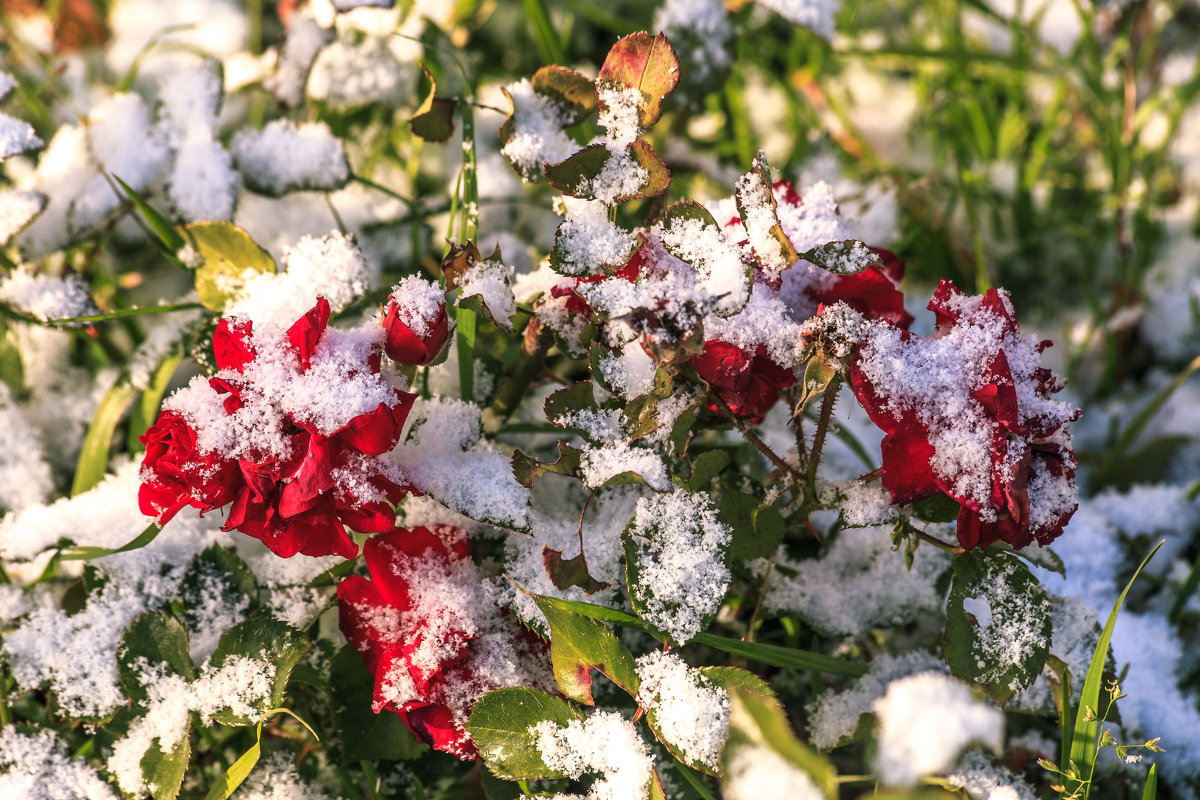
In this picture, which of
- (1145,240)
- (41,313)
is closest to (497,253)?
(41,313)

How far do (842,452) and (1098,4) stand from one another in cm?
92

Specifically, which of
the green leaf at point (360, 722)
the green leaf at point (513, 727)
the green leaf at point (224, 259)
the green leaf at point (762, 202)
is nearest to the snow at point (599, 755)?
the green leaf at point (513, 727)

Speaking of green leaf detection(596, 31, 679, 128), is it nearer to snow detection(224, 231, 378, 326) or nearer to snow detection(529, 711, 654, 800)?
snow detection(224, 231, 378, 326)

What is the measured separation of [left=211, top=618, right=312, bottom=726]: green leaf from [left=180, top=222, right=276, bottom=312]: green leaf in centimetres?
30

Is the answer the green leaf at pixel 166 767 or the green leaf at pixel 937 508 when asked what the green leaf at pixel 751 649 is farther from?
the green leaf at pixel 166 767

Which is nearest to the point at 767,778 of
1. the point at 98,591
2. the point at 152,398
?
the point at 98,591

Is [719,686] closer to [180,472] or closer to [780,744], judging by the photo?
[780,744]

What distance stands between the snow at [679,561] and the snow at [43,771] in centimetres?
48

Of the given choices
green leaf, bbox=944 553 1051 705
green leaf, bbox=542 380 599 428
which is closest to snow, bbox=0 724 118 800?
green leaf, bbox=542 380 599 428

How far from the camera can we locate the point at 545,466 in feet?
2.18

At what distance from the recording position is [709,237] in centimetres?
63

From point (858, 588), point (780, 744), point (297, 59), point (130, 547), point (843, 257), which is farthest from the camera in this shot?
point (297, 59)

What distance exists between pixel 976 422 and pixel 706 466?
0.20 metres

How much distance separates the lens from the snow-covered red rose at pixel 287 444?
61cm
